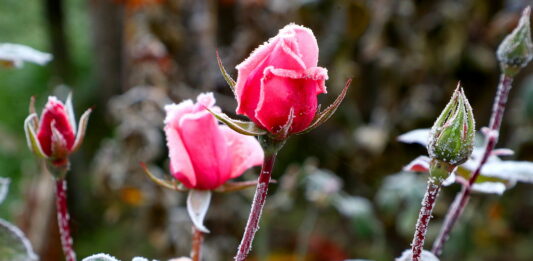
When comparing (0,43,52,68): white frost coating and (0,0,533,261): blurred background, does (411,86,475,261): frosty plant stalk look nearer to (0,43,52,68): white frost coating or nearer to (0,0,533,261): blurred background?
(0,43,52,68): white frost coating

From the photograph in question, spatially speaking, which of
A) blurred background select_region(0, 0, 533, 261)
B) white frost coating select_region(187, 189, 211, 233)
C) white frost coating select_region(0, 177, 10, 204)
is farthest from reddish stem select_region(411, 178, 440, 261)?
blurred background select_region(0, 0, 533, 261)

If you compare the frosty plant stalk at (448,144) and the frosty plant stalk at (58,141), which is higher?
the frosty plant stalk at (448,144)

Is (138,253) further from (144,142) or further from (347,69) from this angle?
(347,69)

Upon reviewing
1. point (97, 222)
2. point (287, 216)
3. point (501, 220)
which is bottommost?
point (97, 222)

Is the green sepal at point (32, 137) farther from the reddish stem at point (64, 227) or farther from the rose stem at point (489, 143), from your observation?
the rose stem at point (489, 143)

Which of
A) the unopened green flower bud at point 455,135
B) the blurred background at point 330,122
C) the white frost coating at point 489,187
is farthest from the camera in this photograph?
the blurred background at point 330,122

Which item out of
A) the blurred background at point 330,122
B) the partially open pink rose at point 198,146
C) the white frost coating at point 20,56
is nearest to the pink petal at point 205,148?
the partially open pink rose at point 198,146

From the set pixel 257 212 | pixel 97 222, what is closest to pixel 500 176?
pixel 257 212
